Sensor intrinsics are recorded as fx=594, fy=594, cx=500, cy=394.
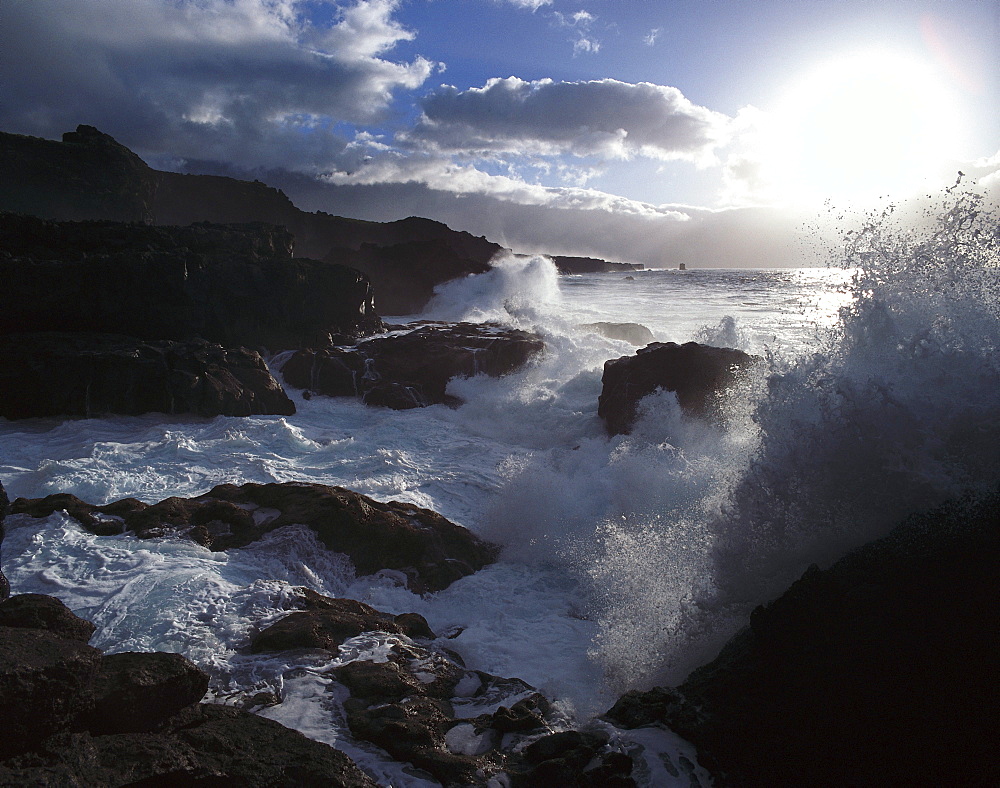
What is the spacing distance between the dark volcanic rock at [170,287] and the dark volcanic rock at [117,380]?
1307mm

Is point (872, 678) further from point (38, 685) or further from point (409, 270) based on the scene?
point (409, 270)

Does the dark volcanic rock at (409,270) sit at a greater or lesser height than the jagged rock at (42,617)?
greater

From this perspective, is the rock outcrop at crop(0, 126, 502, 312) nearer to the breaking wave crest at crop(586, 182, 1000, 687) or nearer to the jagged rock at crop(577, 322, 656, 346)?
the jagged rock at crop(577, 322, 656, 346)

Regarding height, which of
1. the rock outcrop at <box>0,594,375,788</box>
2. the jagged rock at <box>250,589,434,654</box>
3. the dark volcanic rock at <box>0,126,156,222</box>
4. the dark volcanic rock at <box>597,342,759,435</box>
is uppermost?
the dark volcanic rock at <box>0,126,156,222</box>

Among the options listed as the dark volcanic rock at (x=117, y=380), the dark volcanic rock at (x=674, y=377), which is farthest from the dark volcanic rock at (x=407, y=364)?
the dark volcanic rock at (x=674, y=377)

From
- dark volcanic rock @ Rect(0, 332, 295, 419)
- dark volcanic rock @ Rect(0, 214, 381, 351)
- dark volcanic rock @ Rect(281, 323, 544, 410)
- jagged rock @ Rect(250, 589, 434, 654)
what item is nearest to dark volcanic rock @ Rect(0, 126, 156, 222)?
dark volcanic rock @ Rect(0, 214, 381, 351)

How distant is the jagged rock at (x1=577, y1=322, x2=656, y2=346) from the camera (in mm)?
22797

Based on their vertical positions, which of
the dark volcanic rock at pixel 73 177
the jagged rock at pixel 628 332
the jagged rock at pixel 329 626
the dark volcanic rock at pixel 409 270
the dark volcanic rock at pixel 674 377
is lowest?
the jagged rock at pixel 329 626

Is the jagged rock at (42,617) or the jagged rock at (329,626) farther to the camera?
the jagged rock at (329,626)

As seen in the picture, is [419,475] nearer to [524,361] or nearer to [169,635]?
[169,635]

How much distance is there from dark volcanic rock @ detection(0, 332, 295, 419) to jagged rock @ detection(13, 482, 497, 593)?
5.45m

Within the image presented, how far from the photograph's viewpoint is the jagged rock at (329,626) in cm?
504

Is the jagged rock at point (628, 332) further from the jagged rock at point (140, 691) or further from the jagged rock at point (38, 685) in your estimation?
the jagged rock at point (38, 685)

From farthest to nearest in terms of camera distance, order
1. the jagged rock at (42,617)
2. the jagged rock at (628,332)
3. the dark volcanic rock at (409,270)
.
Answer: the dark volcanic rock at (409,270), the jagged rock at (628,332), the jagged rock at (42,617)
